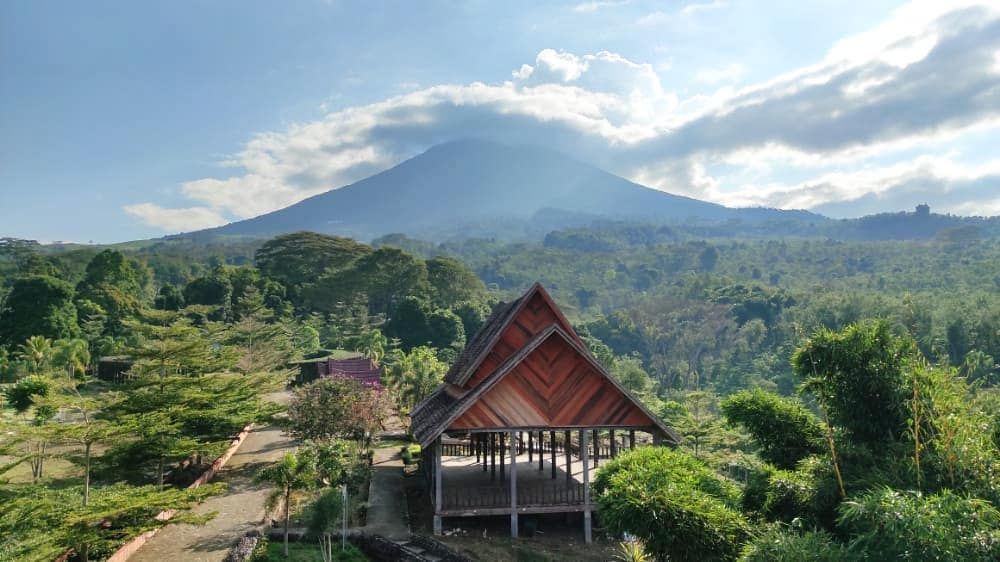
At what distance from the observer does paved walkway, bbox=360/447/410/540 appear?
1739cm

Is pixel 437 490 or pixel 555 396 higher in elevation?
pixel 555 396

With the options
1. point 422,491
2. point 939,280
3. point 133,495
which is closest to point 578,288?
point 939,280

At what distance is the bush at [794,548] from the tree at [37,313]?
180 ft

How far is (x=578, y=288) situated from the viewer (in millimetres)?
134125

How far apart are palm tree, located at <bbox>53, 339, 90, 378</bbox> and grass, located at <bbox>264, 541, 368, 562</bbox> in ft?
90.5

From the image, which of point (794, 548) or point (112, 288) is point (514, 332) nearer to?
point (794, 548)

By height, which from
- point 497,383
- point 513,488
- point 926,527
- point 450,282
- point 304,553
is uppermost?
point 450,282

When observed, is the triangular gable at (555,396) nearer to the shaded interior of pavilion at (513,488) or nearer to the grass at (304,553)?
the shaded interior of pavilion at (513,488)

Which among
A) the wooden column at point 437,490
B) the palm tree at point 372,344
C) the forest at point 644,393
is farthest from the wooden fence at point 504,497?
the palm tree at point 372,344

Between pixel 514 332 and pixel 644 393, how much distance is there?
106ft

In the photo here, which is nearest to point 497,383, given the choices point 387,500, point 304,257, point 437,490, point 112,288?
point 437,490

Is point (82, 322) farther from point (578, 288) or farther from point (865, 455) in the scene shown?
point (578, 288)

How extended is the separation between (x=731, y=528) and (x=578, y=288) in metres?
126

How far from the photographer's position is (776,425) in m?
10.5
